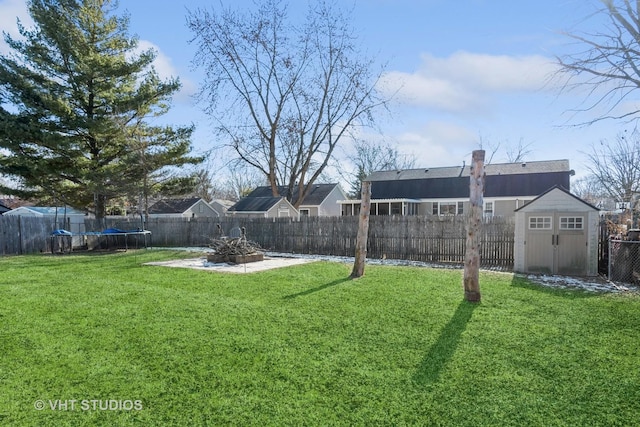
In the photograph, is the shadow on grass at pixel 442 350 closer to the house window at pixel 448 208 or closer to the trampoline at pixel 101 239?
the trampoline at pixel 101 239

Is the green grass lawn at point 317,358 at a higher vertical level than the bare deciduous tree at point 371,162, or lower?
lower

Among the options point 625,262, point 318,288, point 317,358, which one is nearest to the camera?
point 317,358

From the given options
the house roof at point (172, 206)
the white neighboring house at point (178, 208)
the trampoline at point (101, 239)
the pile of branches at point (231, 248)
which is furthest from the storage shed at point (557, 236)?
the house roof at point (172, 206)

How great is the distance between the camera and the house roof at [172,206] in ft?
92.7

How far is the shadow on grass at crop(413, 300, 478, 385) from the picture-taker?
3277mm

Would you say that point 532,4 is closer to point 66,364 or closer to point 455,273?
point 455,273

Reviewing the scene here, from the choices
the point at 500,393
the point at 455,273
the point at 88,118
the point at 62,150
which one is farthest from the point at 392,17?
the point at 62,150

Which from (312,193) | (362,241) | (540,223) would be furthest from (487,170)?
(362,241)

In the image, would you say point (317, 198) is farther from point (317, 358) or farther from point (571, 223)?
point (317, 358)

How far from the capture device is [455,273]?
905 cm

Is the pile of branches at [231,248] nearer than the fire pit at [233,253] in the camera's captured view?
No

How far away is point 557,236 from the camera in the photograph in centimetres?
909

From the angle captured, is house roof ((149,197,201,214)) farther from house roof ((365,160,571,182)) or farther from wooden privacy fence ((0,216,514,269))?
house roof ((365,160,571,182))

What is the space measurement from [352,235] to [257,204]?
38.0 feet
